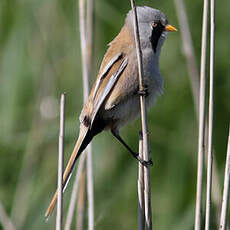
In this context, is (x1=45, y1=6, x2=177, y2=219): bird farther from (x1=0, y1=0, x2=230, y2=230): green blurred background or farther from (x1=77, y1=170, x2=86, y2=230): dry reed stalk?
(x1=0, y1=0, x2=230, y2=230): green blurred background

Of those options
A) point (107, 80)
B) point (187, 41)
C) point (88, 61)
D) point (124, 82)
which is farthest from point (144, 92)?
point (187, 41)

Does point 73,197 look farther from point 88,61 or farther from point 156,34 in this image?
point 156,34

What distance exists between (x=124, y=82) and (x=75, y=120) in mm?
1292

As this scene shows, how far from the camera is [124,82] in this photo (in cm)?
351

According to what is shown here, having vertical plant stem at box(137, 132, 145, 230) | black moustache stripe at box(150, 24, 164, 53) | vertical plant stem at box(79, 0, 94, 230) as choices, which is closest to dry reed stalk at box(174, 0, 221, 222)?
black moustache stripe at box(150, 24, 164, 53)

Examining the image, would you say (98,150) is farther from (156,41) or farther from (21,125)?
(156,41)

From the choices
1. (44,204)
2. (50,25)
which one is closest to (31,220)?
(44,204)

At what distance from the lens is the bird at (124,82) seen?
3494 mm

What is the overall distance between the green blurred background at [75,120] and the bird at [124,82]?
973 millimetres

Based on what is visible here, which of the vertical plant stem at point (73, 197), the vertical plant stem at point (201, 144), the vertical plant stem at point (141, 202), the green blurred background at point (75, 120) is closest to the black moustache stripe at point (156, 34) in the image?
the vertical plant stem at point (201, 144)

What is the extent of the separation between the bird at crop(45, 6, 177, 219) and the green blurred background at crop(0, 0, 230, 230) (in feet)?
3.19

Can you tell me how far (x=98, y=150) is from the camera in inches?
191

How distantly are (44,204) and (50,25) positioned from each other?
2028 millimetres

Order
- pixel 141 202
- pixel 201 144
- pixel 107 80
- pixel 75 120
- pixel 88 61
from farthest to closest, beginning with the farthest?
pixel 75 120 → pixel 88 61 → pixel 107 80 → pixel 141 202 → pixel 201 144
